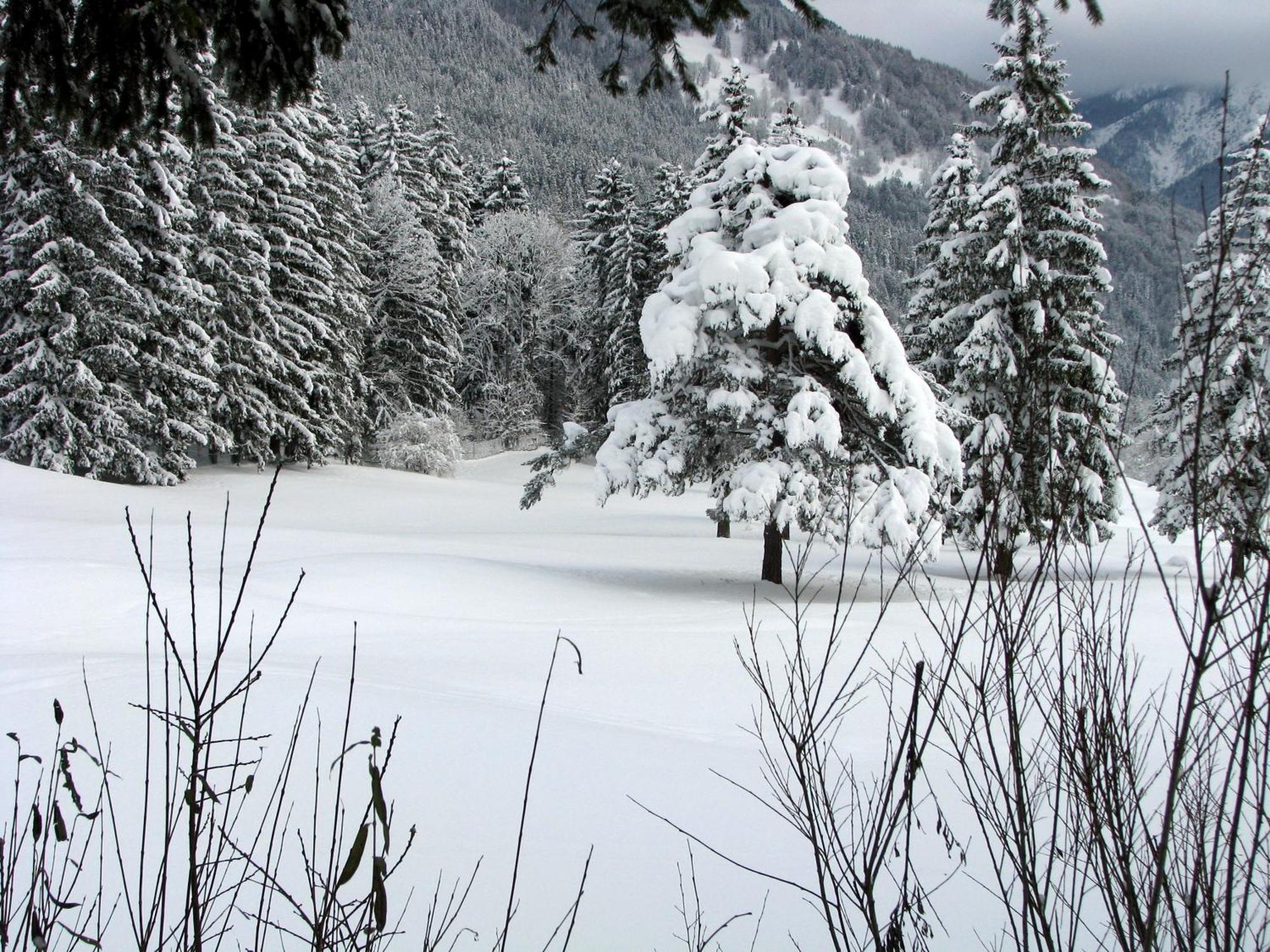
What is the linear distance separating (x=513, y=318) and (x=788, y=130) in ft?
76.5

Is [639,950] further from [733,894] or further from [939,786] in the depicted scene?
[939,786]

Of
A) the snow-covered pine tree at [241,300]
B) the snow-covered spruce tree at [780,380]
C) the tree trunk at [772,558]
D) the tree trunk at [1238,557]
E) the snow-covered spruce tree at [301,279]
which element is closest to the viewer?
the tree trunk at [1238,557]

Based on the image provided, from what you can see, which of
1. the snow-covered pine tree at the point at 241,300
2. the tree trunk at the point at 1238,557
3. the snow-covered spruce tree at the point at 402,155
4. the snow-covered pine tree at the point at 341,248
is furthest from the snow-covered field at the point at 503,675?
the snow-covered spruce tree at the point at 402,155

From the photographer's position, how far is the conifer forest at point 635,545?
5.75 ft

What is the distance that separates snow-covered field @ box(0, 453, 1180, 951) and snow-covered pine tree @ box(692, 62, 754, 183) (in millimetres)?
8385

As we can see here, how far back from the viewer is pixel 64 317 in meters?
17.5

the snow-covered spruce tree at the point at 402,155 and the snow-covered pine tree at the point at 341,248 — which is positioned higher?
the snow-covered spruce tree at the point at 402,155

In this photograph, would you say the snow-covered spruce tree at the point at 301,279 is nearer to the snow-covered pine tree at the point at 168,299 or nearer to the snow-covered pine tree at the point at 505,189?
the snow-covered pine tree at the point at 168,299

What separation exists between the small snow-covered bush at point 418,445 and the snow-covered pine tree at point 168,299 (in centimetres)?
839

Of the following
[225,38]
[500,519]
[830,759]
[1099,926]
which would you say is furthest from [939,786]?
[500,519]

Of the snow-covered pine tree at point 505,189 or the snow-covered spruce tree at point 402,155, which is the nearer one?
the snow-covered spruce tree at point 402,155

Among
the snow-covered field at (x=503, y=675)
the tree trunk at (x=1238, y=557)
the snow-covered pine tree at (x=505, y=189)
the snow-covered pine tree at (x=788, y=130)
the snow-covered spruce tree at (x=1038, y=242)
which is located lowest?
the snow-covered field at (x=503, y=675)

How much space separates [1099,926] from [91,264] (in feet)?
68.6

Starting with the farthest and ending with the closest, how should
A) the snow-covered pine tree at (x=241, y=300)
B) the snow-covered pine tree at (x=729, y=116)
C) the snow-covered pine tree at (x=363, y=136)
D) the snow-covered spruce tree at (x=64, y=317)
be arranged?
1. the snow-covered pine tree at (x=363, y=136)
2. the snow-covered pine tree at (x=241, y=300)
3. the snow-covered pine tree at (x=729, y=116)
4. the snow-covered spruce tree at (x=64, y=317)
